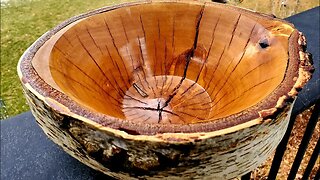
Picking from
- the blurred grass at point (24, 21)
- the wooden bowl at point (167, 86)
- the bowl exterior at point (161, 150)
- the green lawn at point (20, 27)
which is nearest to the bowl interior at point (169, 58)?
the wooden bowl at point (167, 86)

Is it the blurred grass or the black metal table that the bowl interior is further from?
the blurred grass

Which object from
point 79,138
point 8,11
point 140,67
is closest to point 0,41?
point 8,11

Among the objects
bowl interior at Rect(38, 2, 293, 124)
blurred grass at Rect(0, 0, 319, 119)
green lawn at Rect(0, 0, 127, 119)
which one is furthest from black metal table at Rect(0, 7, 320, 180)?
green lawn at Rect(0, 0, 127, 119)

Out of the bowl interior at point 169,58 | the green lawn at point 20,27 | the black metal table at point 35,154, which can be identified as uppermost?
the bowl interior at point 169,58

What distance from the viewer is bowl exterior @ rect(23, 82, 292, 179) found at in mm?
478

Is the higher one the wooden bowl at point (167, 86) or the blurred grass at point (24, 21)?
the wooden bowl at point (167, 86)

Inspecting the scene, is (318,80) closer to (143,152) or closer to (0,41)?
(143,152)

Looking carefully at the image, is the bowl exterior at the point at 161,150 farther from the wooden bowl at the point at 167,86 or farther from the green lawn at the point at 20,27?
the green lawn at the point at 20,27

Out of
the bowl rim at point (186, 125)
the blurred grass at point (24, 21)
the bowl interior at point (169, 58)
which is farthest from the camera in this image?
the blurred grass at point (24, 21)

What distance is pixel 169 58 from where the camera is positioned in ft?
2.85

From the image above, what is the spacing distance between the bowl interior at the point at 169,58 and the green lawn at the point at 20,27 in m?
1.86

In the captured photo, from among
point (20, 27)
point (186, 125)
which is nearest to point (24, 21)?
point (20, 27)

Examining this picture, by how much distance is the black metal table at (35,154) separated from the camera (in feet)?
2.39

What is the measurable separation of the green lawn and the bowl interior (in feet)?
6.10
